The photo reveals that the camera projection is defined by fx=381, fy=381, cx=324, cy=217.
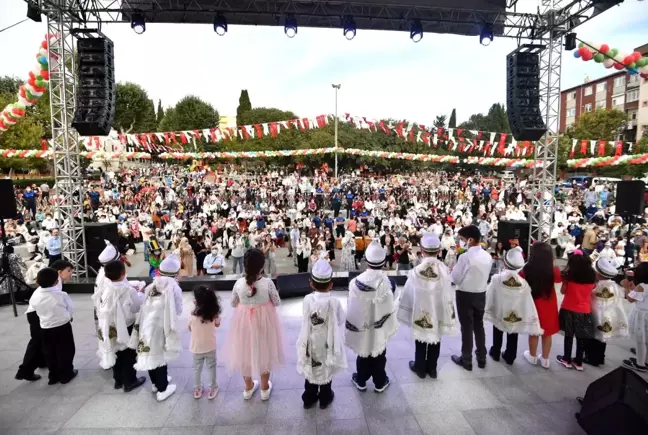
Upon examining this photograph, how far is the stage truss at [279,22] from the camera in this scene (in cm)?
766

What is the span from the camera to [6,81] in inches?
1359

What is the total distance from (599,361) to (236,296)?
413 cm

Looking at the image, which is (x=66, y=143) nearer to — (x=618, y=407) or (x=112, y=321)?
(x=112, y=321)

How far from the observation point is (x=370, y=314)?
357 centimetres

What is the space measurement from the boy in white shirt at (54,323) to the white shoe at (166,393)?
3.87ft

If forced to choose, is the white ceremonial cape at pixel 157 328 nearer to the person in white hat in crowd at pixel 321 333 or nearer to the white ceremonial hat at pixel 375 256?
the person in white hat in crowd at pixel 321 333

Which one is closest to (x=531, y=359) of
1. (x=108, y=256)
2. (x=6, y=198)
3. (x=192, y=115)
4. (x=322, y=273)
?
(x=322, y=273)

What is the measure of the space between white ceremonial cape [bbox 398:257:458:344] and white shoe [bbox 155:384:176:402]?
2498mm

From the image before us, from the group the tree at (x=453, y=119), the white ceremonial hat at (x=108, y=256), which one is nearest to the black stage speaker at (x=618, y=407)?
the white ceremonial hat at (x=108, y=256)

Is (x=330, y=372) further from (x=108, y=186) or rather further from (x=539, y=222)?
(x=108, y=186)

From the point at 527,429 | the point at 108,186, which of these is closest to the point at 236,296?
the point at 527,429

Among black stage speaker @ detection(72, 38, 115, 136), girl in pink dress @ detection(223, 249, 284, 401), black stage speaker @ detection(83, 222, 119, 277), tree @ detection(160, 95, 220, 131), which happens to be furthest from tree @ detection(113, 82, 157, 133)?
girl in pink dress @ detection(223, 249, 284, 401)

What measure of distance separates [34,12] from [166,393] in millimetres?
7884

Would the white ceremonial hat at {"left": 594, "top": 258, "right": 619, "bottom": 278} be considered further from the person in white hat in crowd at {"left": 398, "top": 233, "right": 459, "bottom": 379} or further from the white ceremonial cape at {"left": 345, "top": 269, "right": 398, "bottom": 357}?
the white ceremonial cape at {"left": 345, "top": 269, "right": 398, "bottom": 357}
